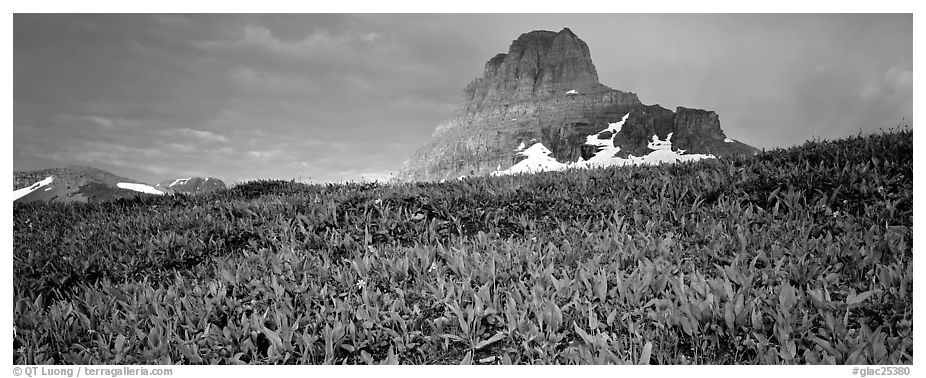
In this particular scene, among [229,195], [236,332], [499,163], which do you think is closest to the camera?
[236,332]

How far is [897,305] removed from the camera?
2793 millimetres

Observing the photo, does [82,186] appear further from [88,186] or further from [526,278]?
[526,278]

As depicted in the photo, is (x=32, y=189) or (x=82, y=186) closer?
(x=32, y=189)

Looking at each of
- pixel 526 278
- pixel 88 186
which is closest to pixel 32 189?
pixel 88 186

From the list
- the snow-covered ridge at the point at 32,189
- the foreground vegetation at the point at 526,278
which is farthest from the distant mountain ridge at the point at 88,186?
the foreground vegetation at the point at 526,278

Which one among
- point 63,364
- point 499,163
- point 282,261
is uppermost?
point 499,163

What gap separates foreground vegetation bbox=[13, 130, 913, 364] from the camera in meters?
2.76

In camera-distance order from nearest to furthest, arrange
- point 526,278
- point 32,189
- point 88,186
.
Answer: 1. point 526,278
2. point 32,189
3. point 88,186

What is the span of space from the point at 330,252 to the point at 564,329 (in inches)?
108

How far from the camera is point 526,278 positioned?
372 cm

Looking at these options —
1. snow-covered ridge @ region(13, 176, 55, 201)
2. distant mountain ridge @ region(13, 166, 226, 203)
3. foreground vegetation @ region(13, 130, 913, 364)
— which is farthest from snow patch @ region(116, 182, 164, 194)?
foreground vegetation @ region(13, 130, 913, 364)

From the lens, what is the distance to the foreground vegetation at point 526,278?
2758 mm
